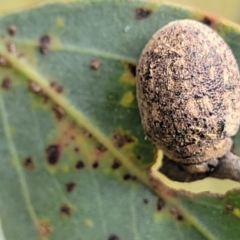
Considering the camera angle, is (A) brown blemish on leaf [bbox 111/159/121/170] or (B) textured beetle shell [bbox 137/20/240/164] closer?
(B) textured beetle shell [bbox 137/20/240/164]

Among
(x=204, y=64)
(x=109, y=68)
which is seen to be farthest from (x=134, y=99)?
(x=204, y=64)

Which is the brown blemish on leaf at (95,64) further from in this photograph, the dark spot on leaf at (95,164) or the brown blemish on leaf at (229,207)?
the brown blemish on leaf at (229,207)

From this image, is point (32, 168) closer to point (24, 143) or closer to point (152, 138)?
point (24, 143)

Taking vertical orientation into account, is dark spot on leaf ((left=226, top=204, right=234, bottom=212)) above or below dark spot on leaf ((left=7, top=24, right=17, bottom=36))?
below

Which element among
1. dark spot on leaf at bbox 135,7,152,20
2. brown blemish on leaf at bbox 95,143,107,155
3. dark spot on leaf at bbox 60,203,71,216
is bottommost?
dark spot on leaf at bbox 60,203,71,216

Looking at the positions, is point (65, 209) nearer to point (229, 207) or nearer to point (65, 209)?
point (65, 209)

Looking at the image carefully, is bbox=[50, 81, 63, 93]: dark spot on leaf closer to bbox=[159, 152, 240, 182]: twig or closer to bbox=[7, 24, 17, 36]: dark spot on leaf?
bbox=[7, 24, 17, 36]: dark spot on leaf

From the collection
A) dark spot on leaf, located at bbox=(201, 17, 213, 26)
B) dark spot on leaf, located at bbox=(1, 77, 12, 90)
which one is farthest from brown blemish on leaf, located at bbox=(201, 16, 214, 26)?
dark spot on leaf, located at bbox=(1, 77, 12, 90)
